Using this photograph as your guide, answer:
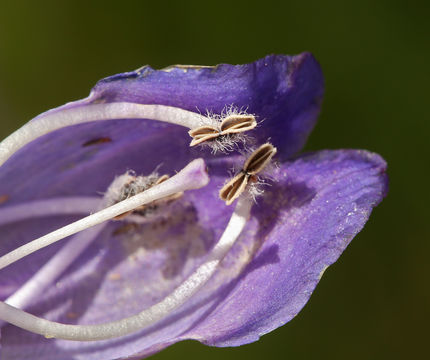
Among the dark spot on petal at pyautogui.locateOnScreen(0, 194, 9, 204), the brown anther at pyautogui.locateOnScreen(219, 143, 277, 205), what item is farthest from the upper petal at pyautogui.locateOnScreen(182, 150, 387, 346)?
the dark spot on petal at pyautogui.locateOnScreen(0, 194, 9, 204)

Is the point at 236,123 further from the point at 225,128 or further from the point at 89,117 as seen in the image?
the point at 89,117

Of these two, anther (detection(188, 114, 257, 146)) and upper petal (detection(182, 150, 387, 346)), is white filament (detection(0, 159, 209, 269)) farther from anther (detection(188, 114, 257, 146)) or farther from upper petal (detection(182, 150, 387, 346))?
upper petal (detection(182, 150, 387, 346))

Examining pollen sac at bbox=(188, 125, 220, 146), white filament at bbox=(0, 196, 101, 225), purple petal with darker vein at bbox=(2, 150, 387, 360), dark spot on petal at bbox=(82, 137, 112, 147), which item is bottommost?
purple petal with darker vein at bbox=(2, 150, 387, 360)

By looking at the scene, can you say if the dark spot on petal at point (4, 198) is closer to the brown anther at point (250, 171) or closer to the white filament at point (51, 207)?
the white filament at point (51, 207)

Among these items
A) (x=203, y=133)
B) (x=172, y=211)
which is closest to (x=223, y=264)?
(x=172, y=211)

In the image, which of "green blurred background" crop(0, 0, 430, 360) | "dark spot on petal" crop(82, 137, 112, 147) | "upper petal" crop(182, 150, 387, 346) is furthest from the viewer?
"green blurred background" crop(0, 0, 430, 360)

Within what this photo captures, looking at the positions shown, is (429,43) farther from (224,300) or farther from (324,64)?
(224,300)

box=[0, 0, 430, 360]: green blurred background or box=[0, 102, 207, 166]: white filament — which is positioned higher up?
box=[0, 102, 207, 166]: white filament

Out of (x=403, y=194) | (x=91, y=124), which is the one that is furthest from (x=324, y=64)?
(x=91, y=124)

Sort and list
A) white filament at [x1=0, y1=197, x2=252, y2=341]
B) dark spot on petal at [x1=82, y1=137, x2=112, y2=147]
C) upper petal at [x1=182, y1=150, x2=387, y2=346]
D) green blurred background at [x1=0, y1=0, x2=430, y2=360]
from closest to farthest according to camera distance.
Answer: upper petal at [x1=182, y1=150, x2=387, y2=346]
white filament at [x1=0, y1=197, x2=252, y2=341]
dark spot on petal at [x1=82, y1=137, x2=112, y2=147]
green blurred background at [x1=0, y1=0, x2=430, y2=360]
